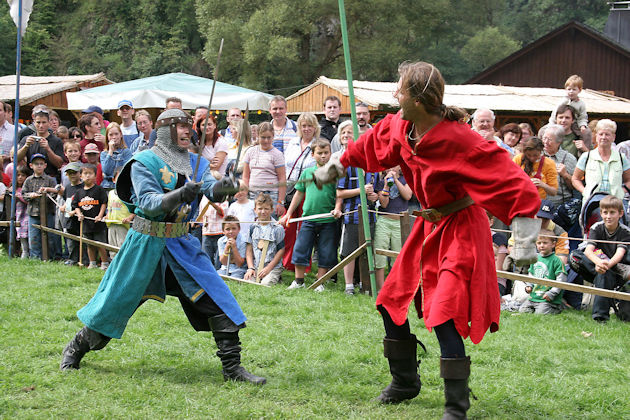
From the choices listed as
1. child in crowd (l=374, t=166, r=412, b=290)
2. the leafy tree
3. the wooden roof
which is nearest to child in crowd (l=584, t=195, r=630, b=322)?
child in crowd (l=374, t=166, r=412, b=290)

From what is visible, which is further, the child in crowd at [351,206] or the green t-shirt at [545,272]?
the child in crowd at [351,206]

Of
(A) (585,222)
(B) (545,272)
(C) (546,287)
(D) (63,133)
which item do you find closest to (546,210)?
(A) (585,222)

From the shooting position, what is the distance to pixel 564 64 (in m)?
29.0

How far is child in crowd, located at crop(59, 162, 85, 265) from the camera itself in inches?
325

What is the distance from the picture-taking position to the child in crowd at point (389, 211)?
22.8 ft

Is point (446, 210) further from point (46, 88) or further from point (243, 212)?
point (46, 88)

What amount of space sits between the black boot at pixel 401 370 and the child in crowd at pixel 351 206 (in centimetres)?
298

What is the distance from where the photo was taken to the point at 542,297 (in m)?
6.52

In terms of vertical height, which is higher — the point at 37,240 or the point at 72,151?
the point at 72,151

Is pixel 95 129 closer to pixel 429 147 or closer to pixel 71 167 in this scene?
pixel 71 167

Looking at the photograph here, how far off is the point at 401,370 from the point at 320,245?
132 inches

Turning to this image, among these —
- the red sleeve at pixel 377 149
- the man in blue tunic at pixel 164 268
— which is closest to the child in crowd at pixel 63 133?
the man in blue tunic at pixel 164 268

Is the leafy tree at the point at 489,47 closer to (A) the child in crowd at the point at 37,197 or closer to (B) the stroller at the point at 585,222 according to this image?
(A) the child in crowd at the point at 37,197

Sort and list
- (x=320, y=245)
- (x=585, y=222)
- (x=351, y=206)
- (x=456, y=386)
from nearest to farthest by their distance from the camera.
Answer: (x=456, y=386)
(x=585, y=222)
(x=351, y=206)
(x=320, y=245)
